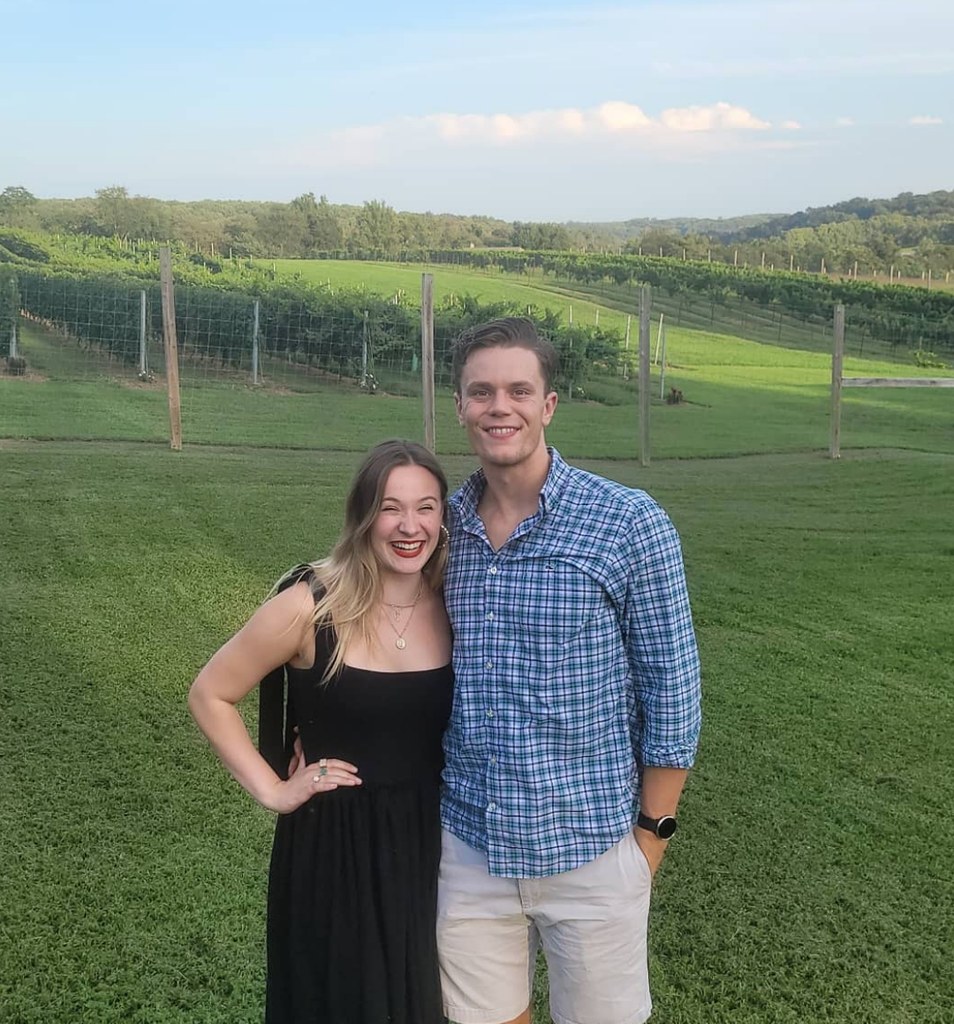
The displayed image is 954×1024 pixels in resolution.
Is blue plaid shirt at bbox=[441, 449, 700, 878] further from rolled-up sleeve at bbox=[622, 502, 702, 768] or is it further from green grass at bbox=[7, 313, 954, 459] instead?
green grass at bbox=[7, 313, 954, 459]

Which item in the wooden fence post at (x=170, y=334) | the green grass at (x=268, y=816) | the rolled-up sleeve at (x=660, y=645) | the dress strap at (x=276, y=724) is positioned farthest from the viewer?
the wooden fence post at (x=170, y=334)

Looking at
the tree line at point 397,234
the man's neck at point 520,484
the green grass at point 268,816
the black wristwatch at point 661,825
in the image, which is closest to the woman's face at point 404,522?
the man's neck at point 520,484

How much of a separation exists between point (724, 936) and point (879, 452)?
10.5m

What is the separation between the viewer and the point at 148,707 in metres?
4.20

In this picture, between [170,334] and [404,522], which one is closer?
[404,522]

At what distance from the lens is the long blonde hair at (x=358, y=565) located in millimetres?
1745

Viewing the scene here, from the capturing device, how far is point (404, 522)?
5.84ft

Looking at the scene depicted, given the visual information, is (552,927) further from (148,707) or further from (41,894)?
(148,707)

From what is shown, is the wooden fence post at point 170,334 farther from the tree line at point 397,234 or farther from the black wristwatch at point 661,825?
the tree line at point 397,234

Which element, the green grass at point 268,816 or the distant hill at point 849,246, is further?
the distant hill at point 849,246

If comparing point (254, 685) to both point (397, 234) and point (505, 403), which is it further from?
point (397, 234)

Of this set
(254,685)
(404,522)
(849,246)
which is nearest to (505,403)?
(404,522)

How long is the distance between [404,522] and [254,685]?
0.37 metres

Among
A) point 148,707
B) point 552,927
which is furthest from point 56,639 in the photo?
point 552,927
